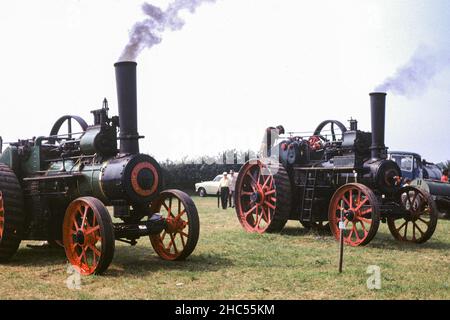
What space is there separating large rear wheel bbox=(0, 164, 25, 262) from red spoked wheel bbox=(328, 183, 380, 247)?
469 centimetres

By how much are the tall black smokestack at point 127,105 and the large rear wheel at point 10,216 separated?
5.57 feet

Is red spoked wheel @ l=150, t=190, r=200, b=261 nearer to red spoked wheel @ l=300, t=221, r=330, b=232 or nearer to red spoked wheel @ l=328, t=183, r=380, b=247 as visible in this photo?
red spoked wheel @ l=328, t=183, r=380, b=247

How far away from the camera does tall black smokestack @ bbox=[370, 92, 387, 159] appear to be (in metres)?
9.69

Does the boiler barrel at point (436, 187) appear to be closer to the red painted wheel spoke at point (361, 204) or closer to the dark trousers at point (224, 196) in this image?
the red painted wheel spoke at point (361, 204)

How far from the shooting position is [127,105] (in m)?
6.82

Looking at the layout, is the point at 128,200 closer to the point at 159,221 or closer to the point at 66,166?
the point at 159,221

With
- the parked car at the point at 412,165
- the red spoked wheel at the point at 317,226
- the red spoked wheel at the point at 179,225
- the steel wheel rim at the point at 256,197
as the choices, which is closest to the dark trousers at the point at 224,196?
the parked car at the point at 412,165

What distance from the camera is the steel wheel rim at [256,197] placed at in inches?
421

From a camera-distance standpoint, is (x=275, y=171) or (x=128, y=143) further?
(x=275, y=171)

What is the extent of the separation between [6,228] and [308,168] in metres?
5.55

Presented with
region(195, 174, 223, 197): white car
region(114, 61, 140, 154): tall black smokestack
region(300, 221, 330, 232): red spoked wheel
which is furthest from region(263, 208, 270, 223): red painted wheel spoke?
region(195, 174, 223, 197): white car

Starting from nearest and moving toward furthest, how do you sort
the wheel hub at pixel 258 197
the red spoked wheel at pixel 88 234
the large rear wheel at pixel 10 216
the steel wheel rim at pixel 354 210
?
the red spoked wheel at pixel 88 234 → the large rear wheel at pixel 10 216 → the steel wheel rim at pixel 354 210 → the wheel hub at pixel 258 197
